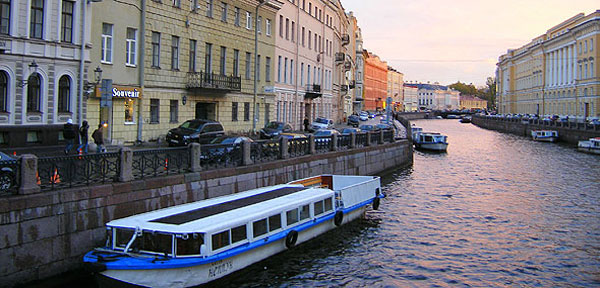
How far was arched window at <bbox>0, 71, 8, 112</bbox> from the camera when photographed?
20.5 metres

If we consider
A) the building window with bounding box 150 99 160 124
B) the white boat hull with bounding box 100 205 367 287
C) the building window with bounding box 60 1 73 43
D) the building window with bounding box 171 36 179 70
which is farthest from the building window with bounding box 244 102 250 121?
the white boat hull with bounding box 100 205 367 287

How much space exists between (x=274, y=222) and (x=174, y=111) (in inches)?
663

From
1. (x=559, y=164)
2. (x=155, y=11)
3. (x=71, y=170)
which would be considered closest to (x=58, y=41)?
(x=155, y=11)

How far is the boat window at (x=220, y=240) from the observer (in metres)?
12.5

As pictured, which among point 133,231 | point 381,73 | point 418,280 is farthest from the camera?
point 381,73

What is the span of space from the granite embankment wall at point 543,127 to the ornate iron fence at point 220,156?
1770 inches

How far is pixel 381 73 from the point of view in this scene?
475 feet

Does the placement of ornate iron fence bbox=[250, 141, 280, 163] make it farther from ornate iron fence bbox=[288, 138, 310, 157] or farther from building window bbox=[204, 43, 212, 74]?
building window bbox=[204, 43, 212, 74]

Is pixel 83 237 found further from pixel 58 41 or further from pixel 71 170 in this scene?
pixel 58 41

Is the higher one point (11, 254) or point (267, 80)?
point (267, 80)

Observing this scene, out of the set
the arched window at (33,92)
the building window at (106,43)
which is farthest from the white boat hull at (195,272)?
the building window at (106,43)

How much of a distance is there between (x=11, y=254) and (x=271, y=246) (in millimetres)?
6095

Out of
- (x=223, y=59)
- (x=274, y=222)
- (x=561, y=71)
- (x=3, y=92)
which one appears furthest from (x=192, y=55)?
(x=561, y=71)

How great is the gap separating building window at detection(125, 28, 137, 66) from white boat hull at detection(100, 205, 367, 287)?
47.2ft
